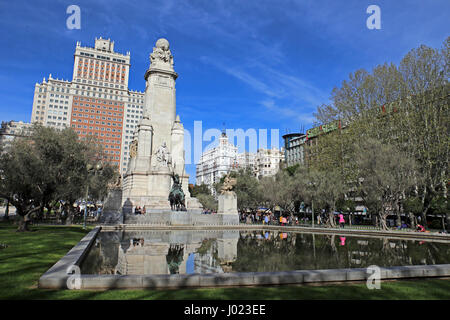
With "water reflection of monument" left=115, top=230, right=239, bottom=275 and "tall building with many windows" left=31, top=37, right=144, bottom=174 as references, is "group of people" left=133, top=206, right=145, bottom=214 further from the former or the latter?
"tall building with many windows" left=31, top=37, right=144, bottom=174

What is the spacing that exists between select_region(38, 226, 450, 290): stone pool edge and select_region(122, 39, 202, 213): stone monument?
87.5ft

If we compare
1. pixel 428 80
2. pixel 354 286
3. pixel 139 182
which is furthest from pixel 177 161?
pixel 354 286

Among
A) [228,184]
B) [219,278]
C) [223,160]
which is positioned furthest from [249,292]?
[223,160]

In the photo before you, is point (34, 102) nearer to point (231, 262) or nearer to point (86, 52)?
point (86, 52)

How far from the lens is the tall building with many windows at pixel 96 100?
117 metres

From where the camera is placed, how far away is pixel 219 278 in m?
6.75

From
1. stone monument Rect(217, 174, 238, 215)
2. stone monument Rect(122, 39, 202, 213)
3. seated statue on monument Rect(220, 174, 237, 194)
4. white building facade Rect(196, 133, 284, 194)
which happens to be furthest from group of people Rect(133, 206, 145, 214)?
white building facade Rect(196, 133, 284, 194)

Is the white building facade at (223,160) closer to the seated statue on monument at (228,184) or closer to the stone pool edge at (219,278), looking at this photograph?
the seated statue on monument at (228,184)

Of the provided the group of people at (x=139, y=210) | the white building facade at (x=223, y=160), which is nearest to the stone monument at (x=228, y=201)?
the group of people at (x=139, y=210)

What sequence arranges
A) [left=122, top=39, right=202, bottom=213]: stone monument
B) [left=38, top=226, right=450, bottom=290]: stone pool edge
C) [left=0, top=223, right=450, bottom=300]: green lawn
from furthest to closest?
Result: 1. [left=122, top=39, right=202, bottom=213]: stone monument
2. [left=38, top=226, right=450, bottom=290]: stone pool edge
3. [left=0, top=223, right=450, bottom=300]: green lawn

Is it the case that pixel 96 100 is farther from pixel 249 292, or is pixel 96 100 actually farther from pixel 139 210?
pixel 249 292

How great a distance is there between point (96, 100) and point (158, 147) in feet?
320

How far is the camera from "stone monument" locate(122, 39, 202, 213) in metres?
34.4
